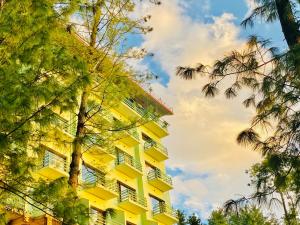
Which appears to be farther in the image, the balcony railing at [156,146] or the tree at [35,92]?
the balcony railing at [156,146]

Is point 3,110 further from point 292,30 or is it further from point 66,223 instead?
point 292,30

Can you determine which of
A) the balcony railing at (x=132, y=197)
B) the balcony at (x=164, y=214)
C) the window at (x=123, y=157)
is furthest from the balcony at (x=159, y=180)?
the window at (x=123, y=157)

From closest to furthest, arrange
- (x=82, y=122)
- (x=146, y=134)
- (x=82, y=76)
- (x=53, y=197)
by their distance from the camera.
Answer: (x=82, y=76), (x=53, y=197), (x=82, y=122), (x=146, y=134)

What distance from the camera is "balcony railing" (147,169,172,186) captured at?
27131mm

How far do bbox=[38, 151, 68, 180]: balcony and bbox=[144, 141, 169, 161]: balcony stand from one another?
28.1 ft

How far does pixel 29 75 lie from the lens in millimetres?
6941

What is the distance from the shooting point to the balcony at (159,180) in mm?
26880

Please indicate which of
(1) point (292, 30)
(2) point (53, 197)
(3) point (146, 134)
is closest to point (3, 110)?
(2) point (53, 197)

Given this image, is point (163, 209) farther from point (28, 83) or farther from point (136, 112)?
point (28, 83)

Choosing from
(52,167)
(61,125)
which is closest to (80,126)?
(61,125)

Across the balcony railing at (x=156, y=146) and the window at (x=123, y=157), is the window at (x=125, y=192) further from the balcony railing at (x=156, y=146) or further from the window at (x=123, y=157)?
the balcony railing at (x=156, y=146)

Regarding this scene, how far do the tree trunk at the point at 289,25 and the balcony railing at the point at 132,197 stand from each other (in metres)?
15.6

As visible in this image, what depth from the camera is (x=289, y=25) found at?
9.16m

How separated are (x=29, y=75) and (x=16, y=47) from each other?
2.71ft
